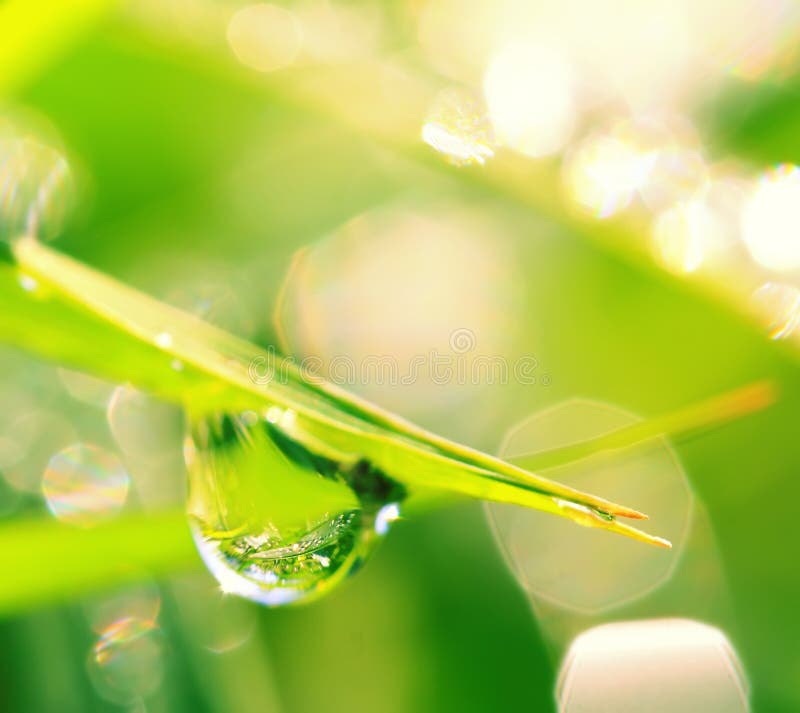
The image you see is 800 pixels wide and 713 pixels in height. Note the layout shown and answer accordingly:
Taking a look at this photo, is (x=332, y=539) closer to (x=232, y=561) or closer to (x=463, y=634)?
(x=232, y=561)

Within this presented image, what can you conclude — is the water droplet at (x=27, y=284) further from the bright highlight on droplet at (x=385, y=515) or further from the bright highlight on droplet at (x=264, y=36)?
the bright highlight on droplet at (x=264, y=36)

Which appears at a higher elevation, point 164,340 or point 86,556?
point 164,340

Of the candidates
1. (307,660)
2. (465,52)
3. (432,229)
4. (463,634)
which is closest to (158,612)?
(307,660)

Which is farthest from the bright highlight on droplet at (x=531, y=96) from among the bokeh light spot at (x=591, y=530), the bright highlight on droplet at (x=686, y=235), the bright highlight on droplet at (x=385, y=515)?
the bright highlight on droplet at (x=385, y=515)

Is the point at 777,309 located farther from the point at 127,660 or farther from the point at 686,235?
the point at 127,660

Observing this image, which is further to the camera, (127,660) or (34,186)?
(34,186)

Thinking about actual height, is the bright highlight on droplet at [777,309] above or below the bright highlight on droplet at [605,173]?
above

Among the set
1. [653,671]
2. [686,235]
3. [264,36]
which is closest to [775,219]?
[686,235]
